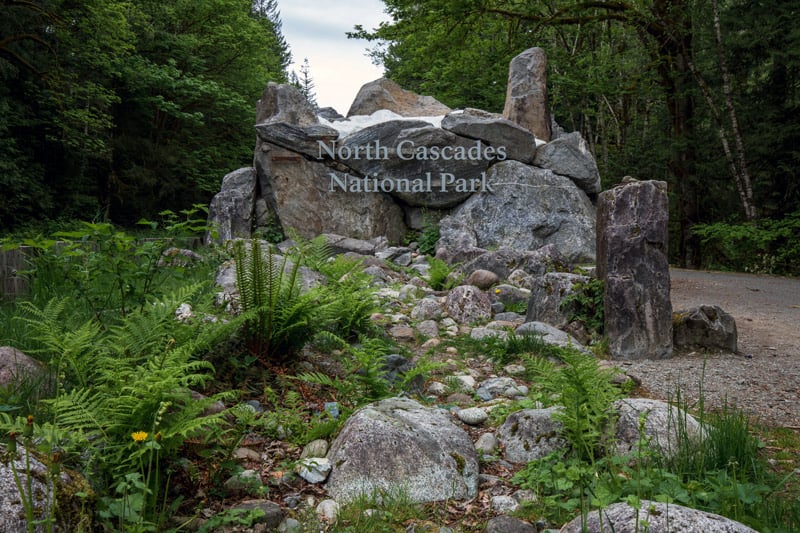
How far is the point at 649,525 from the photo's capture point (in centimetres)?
169

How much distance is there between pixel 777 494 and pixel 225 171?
20247 mm

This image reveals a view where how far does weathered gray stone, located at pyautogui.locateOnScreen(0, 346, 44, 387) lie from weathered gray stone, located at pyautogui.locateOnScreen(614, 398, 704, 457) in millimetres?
2818

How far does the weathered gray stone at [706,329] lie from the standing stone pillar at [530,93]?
8447 millimetres

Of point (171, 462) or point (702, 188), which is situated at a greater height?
point (702, 188)

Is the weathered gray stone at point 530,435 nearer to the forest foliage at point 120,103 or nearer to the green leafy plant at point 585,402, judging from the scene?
the green leafy plant at point 585,402

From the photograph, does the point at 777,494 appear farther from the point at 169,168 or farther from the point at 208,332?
the point at 169,168

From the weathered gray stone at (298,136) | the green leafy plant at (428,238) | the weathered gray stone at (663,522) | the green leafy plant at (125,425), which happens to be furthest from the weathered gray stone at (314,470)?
the weathered gray stone at (298,136)

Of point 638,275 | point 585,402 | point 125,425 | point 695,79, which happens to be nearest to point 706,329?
point 638,275

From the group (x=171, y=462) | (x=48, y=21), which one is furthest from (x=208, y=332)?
(x=48, y=21)

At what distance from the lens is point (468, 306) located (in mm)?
6258

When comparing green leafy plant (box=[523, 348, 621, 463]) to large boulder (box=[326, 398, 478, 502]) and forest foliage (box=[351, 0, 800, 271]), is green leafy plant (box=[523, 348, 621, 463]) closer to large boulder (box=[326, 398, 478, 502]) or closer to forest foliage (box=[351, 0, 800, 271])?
large boulder (box=[326, 398, 478, 502])

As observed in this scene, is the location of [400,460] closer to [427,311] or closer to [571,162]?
[427,311]

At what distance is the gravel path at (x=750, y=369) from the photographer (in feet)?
12.2

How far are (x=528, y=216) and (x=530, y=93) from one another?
3360 millimetres
